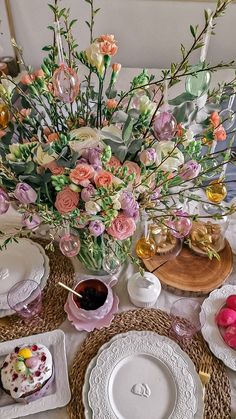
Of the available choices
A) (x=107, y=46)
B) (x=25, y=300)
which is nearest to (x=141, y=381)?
(x=25, y=300)

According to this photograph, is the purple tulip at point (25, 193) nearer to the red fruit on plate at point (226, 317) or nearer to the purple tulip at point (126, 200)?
the purple tulip at point (126, 200)

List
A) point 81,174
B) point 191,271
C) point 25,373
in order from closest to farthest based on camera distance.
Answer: point 81,174
point 25,373
point 191,271

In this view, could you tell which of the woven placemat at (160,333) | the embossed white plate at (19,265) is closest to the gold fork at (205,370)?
the woven placemat at (160,333)

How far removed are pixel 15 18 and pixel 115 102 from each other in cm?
132

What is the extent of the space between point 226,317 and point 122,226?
1.13 ft

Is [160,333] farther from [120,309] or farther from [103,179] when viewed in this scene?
[103,179]

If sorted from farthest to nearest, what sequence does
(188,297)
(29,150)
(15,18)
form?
(15,18) → (188,297) → (29,150)

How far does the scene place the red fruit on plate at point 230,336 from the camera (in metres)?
0.81

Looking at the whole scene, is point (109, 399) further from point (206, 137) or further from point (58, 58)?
point (58, 58)

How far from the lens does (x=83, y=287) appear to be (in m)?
0.89

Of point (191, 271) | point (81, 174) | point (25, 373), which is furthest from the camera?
point (191, 271)

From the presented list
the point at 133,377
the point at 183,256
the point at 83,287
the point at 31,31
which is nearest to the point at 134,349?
the point at 133,377

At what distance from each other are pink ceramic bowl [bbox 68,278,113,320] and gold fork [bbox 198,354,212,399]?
241mm

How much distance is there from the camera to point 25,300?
902mm
